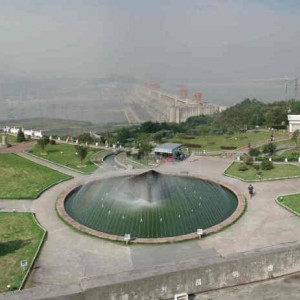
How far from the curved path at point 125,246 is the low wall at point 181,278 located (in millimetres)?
4353

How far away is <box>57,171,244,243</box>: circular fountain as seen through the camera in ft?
54.7

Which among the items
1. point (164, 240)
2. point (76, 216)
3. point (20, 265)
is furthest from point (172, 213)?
point (20, 265)

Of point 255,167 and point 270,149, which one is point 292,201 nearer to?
point 255,167

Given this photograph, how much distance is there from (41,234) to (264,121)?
43818mm

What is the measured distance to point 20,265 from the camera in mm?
13164

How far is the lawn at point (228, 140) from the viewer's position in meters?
38.0

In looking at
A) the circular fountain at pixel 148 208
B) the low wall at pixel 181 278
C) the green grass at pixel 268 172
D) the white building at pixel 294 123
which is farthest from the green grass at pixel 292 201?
the white building at pixel 294 123

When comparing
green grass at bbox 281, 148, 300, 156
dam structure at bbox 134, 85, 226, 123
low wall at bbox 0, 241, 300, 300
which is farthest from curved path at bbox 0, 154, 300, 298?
dam structure at bbox 134, 85, 226, 123

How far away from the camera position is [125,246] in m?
14.9

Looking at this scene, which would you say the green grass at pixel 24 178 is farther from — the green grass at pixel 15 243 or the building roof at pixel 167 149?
the building roof at pixel 167 149

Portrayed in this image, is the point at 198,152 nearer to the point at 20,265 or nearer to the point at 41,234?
the point at 41,234

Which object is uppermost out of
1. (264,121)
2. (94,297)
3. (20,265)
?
(264,121)

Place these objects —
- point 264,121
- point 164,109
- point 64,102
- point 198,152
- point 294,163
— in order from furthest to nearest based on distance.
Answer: point 64,102, point 164,109, point 264,121, point 198,152, point 294,163

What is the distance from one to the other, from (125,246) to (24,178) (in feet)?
40.4
